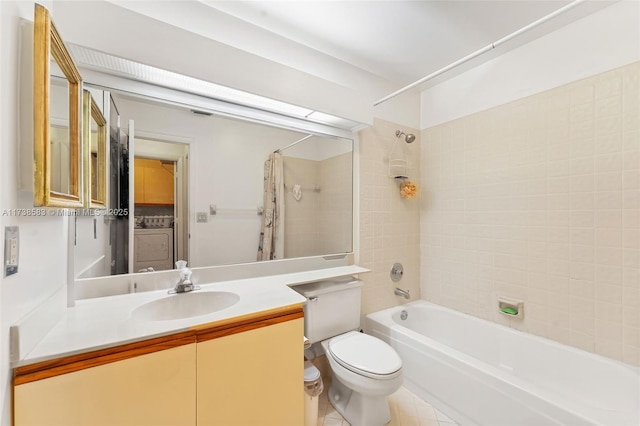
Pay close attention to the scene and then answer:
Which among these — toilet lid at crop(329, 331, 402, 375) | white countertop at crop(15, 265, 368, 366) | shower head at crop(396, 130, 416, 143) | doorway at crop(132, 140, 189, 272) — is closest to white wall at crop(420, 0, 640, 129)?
shower head at crop(396, 130, 416, 143)

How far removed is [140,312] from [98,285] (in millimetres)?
276

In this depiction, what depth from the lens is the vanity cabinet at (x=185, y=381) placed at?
0.73m

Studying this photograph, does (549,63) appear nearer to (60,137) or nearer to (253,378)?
(253,378)

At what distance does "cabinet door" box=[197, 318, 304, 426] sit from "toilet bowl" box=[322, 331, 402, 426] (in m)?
0.38

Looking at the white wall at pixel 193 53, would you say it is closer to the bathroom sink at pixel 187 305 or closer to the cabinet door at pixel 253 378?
the bathroom sink at pixel 187 305

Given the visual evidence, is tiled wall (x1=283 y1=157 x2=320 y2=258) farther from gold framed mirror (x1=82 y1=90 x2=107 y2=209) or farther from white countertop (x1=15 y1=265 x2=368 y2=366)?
gold framed mirror (x1=82 y1=90 x2=107 y2=209)

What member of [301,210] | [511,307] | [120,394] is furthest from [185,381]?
[511,307]

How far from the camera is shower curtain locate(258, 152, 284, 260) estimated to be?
1708mm

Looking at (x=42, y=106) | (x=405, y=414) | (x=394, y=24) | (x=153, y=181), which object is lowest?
(x=405, y=414)

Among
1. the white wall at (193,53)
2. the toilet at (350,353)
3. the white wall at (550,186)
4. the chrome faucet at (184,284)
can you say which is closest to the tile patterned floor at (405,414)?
the toilet at (350,353)

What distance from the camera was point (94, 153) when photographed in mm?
1107

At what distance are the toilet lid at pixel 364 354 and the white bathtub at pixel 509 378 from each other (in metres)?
0.36

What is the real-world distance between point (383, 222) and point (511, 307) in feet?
3.62

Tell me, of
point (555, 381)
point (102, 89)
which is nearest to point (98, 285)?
point (102, 89)
